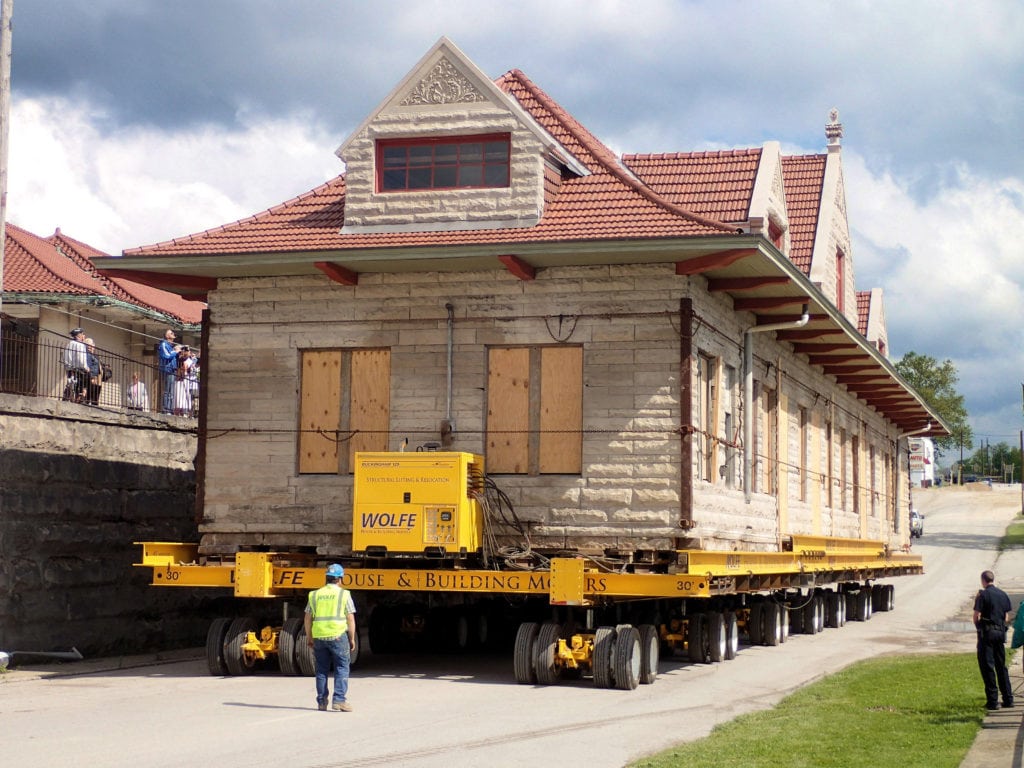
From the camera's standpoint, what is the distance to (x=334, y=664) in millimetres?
14922

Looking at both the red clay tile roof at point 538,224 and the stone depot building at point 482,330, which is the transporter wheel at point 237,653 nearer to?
the stone depot building at point 482,330

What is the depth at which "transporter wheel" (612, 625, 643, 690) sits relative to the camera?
16.9 m

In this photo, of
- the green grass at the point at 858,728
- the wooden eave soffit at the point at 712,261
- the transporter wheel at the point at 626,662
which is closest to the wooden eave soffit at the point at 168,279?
the wooden eave soffit at the point at 712,261

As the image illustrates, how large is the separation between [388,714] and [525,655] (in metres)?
3.26

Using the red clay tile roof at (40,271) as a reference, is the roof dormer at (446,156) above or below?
below

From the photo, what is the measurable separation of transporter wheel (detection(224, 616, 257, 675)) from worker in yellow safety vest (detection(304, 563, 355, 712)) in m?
3.54

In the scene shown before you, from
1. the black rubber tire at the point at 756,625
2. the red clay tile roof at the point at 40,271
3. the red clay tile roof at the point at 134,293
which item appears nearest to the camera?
the black rubber tire at the point at 756,625

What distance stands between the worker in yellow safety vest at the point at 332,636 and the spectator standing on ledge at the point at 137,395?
11.8 metres

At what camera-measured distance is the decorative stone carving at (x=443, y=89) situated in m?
20.2

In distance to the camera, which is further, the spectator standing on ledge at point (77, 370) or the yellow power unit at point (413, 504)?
the spectator standing on ledge at point (77, 370)

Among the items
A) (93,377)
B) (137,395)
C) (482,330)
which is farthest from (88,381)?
(482,330)

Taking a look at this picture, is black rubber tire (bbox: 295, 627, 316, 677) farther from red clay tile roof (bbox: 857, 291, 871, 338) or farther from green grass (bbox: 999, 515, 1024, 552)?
green grass (bbox: 999, 515, 1024, 552)

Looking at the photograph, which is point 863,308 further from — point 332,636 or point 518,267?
point 332,636

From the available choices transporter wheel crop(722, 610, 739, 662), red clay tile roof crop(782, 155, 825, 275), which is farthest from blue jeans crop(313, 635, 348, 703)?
red clay tile roof crop(782, 155, 825, 275)
